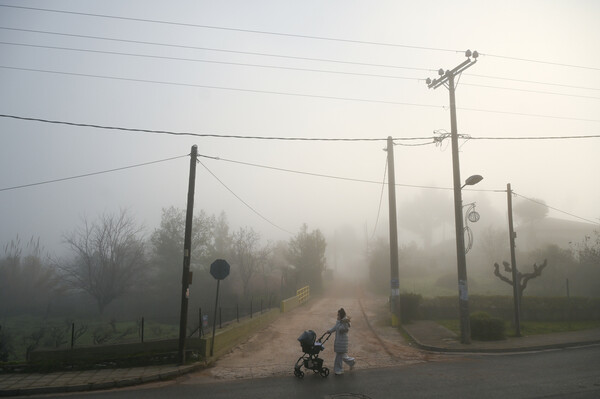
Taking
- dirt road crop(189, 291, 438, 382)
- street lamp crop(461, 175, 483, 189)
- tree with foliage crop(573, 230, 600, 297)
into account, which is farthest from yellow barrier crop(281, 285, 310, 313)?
tree with foliage crop(573, 230, 600, 297)

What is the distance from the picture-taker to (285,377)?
1047cm

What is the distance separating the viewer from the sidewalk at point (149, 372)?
9578 mm

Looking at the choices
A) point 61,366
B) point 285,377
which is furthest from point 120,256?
point 285,377

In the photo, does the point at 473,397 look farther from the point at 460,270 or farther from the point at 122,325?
the point at 122,325

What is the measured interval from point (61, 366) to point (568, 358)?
50.2 feet

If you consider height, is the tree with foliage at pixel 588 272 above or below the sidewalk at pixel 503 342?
above

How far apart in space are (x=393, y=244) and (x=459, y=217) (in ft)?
16.2

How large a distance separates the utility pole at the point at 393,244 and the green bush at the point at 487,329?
423 centimetres

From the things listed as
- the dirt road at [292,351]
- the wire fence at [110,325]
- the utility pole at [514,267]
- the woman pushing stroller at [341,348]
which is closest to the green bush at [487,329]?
the utility pole at [514,267]

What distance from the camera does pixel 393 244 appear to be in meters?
20.0

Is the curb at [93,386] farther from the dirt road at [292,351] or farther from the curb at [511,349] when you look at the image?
the curb at [511,349]

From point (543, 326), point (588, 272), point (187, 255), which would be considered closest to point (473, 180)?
point (543, 326)

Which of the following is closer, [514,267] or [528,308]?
[514,267]

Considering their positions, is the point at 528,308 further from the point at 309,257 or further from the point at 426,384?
the point at 309,257
